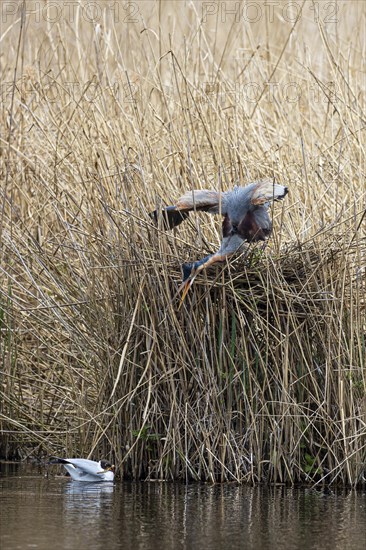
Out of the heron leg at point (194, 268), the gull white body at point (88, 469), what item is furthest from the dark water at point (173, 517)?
the heron leg at point (194, 268)

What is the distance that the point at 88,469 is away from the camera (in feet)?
18.8

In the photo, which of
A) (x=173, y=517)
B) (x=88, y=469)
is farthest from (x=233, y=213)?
(x=173, y=517)

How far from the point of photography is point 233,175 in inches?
277

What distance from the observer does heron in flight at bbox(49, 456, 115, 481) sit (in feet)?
18.7

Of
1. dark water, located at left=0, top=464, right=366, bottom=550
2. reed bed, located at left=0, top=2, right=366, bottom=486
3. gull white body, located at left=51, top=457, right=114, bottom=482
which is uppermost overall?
reed bed, located at left=0, top=2, right=366, bottom=486

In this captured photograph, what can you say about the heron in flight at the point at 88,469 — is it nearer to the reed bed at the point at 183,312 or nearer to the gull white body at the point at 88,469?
the gull white body at the point at 88,469

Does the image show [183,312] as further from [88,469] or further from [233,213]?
[88,469]

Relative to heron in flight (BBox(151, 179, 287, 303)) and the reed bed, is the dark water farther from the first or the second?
heron in flight (BBox(151, 179, 287, 303))

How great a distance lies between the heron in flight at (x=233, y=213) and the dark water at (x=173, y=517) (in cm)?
111

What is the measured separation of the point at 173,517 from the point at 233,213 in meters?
1.73

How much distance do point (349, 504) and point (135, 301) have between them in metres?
1.70

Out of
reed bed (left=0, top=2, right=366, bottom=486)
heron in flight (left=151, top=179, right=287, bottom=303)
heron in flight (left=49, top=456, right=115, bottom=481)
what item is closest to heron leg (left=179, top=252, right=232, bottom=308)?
heron in flight (left=151, top=179, right=287, bottom=303)

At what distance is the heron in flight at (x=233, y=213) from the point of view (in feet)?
18.5

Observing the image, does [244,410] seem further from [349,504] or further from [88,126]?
[88,126]
